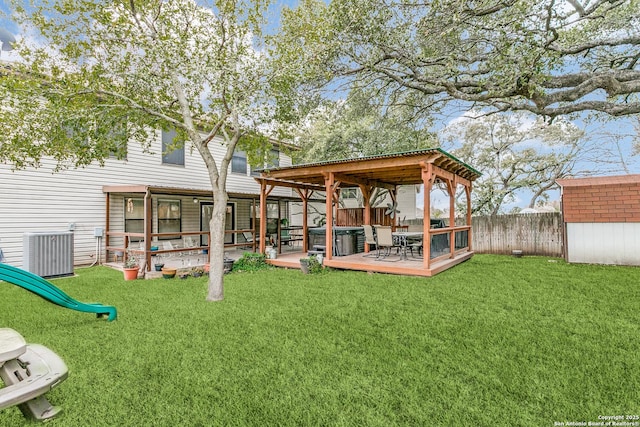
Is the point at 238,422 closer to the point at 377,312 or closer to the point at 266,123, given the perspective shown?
the point at 377,312

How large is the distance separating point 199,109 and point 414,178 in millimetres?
7745

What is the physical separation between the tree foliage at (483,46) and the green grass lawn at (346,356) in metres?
4.21

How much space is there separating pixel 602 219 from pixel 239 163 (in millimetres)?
13296

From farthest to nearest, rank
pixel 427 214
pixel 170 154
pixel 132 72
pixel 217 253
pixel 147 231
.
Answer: pixel 170 154, pixel 147 231, pixel 427 214, pixel 132 72, pixel 217 253

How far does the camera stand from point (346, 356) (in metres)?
3.46

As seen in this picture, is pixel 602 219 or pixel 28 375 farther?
pixel 602 219

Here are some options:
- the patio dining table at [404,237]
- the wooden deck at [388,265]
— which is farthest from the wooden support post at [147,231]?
the patio dining table at [404,237]

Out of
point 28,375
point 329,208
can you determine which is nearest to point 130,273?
point 329,208

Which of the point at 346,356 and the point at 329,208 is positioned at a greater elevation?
the point at 329,208

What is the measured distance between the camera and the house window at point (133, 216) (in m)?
10.6

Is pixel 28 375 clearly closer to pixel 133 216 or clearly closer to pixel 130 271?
pixel 130 271

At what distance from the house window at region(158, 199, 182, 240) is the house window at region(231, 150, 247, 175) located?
285 centimetres

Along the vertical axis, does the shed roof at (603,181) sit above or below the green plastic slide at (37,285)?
above

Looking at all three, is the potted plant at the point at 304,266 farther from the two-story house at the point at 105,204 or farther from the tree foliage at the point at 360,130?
the two-story house at the point at 105,204
